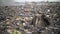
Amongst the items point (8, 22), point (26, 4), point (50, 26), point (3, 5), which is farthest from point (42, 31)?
point (3, 5)

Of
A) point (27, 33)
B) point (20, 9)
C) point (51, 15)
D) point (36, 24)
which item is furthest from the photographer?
point (20, 9)

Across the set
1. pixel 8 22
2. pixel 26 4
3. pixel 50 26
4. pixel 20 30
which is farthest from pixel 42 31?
pixel 26 4

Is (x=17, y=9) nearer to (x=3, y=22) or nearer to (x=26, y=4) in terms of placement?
(x=26, y=4)

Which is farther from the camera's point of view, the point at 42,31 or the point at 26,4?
the point at 26,4

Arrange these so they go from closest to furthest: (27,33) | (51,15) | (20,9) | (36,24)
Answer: (27,33)
(36,24)
(51,15)
(20,9)

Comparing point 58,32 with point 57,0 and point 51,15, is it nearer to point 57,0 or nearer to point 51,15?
point 51,15

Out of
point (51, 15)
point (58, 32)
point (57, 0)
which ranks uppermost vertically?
point (57, 0)

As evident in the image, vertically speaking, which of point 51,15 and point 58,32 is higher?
point 51,15
